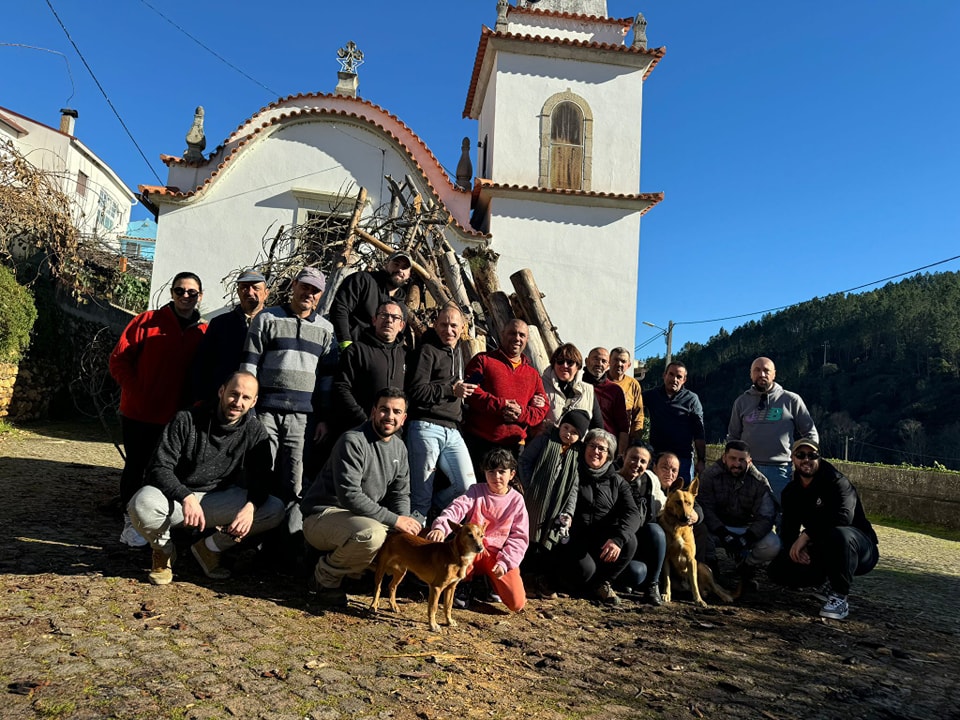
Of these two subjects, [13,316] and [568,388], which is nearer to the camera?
[568,388]

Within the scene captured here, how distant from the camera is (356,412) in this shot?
15.3 ft

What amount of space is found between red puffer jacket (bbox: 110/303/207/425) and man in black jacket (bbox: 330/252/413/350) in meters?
1.09

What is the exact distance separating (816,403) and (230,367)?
57.8 meters

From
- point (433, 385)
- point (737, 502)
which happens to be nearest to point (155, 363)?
point (433, 385)

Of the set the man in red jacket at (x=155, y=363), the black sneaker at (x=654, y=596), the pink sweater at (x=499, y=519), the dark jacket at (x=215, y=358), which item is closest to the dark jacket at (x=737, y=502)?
the black sneaker at (x=654, y=596)

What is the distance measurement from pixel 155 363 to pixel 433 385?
2159mm

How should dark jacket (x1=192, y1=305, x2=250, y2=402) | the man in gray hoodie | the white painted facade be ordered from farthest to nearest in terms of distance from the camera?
1. the white painted facade
2. dark jacket (x1=192, y1=305, x2=250, y2=402)
3. the man in gray hoodie

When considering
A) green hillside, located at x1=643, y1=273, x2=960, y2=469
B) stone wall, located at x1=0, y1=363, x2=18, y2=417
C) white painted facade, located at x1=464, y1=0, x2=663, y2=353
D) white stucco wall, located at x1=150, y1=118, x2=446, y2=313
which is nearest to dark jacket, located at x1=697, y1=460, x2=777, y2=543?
white painted facade, located at x1=464, y1=0, x2=663, y2=353

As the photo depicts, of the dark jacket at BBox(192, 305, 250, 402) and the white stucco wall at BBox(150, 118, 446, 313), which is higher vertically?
the white stucco wall at BBox(150, 118, 446, 313)

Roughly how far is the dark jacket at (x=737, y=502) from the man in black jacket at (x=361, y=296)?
3.12m

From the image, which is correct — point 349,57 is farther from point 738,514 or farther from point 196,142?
point 738,514

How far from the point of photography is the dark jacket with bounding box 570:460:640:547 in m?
5.03

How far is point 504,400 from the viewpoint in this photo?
5.11m

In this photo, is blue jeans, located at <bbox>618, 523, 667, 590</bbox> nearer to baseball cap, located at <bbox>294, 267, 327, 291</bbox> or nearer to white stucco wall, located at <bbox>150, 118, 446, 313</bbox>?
baseball cap, located at <bbox>294, 267, 327, 291</bbox>
